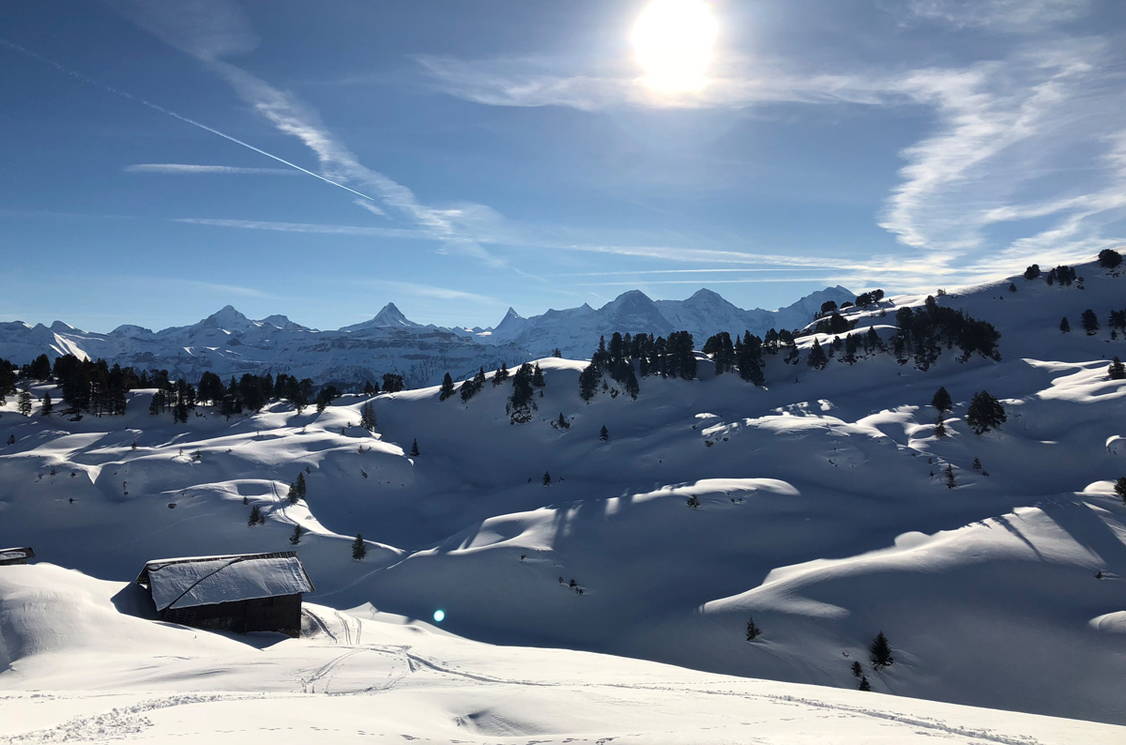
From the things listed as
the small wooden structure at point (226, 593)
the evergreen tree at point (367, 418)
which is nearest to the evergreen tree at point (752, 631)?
the small wooden structure at point (226, 593)

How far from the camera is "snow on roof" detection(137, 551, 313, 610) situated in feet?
111

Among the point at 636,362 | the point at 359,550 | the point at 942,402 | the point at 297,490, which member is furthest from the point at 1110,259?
the point at 297,490

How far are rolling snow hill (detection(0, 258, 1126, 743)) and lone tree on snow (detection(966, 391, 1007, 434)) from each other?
6.53 ft

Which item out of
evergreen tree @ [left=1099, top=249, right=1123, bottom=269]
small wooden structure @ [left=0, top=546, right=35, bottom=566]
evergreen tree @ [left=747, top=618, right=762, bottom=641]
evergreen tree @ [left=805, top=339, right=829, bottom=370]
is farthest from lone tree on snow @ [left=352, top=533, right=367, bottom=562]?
evergreen tree @ [left=1099, top=249, right=1123, bottom=269]

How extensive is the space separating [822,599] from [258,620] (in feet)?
116

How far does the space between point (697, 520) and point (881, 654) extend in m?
19.8

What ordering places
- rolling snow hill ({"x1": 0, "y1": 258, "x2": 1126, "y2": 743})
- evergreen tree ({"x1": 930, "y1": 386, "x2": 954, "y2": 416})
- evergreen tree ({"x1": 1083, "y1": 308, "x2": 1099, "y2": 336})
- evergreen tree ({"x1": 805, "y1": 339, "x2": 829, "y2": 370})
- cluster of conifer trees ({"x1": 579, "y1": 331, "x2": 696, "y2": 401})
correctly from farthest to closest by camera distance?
evergreen tree ({"x1": 805, "y1": 339, "x2": 829, "y2": 370})
cluster of conifer trees ({"x1": 579, "y1": 331, "x2": 696, "y2": 401})
evergreen tree ({"x1": 1083, "y1": 308, "x2": 1099, "y2": 336})
evergreen tree ({"x1": 930, "y1": 386, "x2": 954, "y2": 416})
rolling snow hill ({"x1": 0, "y1": 258, "x2": 1126, "y2": 743})

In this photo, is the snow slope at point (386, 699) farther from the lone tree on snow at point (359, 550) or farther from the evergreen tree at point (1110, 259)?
the evergreen tree at point (1110, 259)

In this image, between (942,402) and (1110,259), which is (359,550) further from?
(1110,259)

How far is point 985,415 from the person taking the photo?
195ft

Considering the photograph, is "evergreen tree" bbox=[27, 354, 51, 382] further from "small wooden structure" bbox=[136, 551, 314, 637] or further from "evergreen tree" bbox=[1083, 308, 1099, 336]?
"evergreen tree" bbox=[1083, 308, 1099, 336]

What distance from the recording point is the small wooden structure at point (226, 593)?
3356cm

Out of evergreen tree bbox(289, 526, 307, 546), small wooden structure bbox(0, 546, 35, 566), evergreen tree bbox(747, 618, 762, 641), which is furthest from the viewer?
evergreen tree bbox(289, 526, 307, 546)

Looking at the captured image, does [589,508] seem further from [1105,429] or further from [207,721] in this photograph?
[1105,429]
